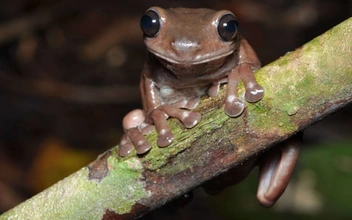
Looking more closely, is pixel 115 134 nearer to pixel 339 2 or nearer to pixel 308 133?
pixel 308 133

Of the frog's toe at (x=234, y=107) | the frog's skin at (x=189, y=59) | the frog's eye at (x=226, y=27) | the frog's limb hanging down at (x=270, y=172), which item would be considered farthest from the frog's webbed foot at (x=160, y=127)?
the frog's limb hanging down at (x=270, y=172)

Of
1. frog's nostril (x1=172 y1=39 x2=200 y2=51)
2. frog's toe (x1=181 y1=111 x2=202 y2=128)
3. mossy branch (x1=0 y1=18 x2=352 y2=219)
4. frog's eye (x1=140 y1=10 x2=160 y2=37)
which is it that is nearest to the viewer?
mossy branch (x1=0 y1=18 x2=352 y2=219)

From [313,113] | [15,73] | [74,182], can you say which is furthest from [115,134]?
[313,113]

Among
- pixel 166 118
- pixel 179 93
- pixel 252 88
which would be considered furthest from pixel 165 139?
pixel 179 93

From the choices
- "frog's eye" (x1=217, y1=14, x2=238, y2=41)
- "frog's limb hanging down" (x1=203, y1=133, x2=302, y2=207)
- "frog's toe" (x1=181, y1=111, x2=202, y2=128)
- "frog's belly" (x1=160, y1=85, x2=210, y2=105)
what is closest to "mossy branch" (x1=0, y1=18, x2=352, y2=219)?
"frog's toe" (x1=181, y1=111, x2=202, y2=128)

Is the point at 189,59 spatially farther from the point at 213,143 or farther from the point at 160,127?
the point at 213,143

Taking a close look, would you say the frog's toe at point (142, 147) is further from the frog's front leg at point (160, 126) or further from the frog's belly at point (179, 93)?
the frog's belly at point (179, 93)

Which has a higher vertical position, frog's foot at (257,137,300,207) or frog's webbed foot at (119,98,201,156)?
frog's webbed foot at (119,98,201,156)

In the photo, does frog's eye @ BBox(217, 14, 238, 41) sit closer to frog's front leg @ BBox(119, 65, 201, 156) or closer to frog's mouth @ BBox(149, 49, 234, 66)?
frog's mouth @ BBox(149, 49, 234, 66)
